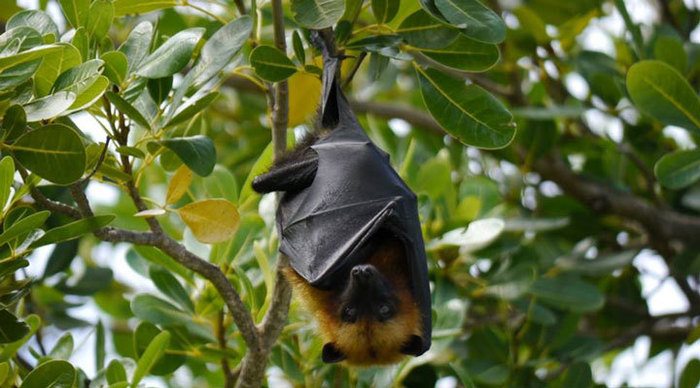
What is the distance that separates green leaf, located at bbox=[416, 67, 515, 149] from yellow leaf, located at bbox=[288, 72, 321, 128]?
0.86 meters

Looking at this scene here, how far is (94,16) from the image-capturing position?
403 centimetres

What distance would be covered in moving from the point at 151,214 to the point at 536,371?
3.37 metres

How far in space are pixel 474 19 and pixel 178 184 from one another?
149 centimetres

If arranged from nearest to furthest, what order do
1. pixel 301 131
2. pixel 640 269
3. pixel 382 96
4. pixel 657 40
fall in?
pixel 301 131
pixel 657 40
pixel 640 269
pixel 382 96

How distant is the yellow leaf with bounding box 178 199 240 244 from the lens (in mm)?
4391

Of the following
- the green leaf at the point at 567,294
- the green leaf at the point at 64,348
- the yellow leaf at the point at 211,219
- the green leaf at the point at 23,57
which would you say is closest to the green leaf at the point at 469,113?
the yellow leaf at the point at 211,219

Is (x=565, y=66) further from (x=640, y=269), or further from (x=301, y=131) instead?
(x=301, y=131)

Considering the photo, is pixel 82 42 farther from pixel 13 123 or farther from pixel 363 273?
pixel 363 273

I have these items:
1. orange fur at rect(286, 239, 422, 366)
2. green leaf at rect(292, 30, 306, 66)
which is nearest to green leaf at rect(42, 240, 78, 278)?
orange fur at rect(286, 239, 422, 366)

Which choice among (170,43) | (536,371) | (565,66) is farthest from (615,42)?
(170,43)

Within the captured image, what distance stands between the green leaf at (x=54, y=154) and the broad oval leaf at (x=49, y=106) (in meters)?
0.07

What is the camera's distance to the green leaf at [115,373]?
4.57 m

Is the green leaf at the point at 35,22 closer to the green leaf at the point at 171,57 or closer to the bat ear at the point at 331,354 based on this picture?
the green leaf at the point at 171,57

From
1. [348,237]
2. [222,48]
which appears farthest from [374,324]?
[222,48]
